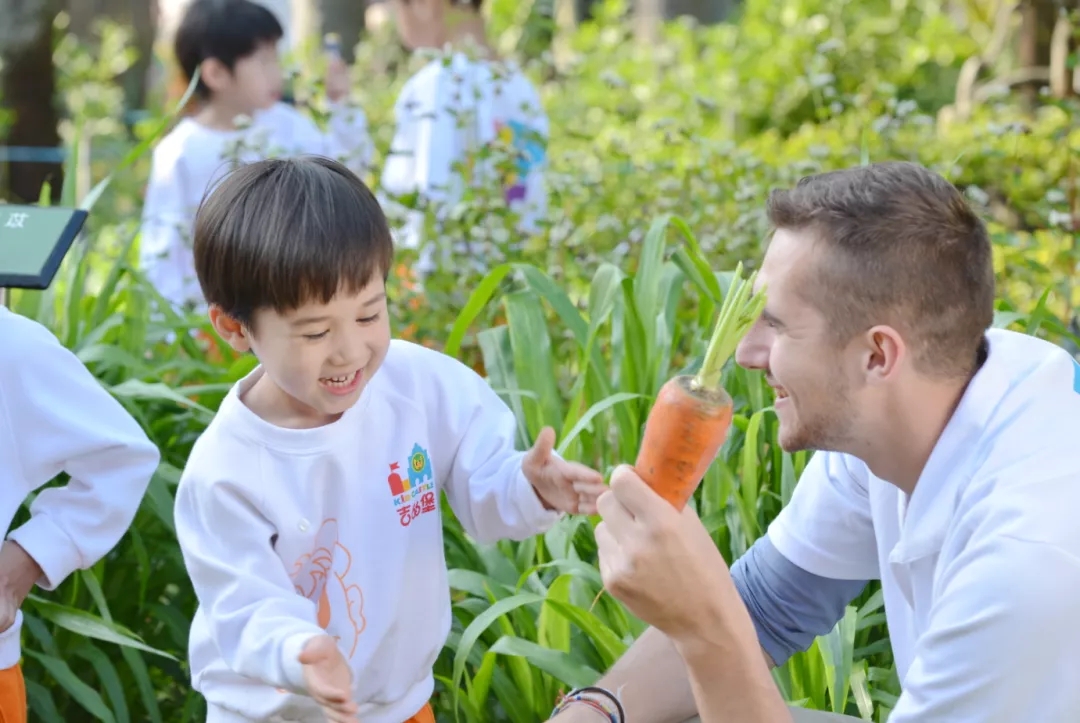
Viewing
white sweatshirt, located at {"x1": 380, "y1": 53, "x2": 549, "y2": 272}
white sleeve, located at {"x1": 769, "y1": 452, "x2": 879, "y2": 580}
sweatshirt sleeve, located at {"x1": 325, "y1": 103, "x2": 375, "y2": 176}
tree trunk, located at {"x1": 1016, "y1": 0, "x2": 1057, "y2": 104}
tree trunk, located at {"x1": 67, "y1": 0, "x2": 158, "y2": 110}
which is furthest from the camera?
tree trunk, located at {"x1": 67, "y1": 0, "x2": 158, "y2": 110}

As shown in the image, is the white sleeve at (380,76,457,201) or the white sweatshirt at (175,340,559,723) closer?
the white sweatshirt at (175,340,559,723)

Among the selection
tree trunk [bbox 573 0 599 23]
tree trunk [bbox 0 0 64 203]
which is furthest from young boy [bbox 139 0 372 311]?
tree trunk [bbox 573 0 599 23]

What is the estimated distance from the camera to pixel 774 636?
2.39m

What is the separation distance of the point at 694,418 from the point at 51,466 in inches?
43.1

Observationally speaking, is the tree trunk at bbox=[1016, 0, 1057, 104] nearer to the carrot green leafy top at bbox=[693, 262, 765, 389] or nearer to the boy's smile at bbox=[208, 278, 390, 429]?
the carrot green leafy top at bbox=[693, 262, 765, 389]

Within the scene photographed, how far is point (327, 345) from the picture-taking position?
80.9 inches

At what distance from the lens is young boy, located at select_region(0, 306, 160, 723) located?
2.34m

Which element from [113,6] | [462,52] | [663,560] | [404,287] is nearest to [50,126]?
[113,6]

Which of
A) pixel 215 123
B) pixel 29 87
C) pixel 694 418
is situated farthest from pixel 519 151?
pixel 29 87

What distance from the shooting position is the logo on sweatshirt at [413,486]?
218 centimetres

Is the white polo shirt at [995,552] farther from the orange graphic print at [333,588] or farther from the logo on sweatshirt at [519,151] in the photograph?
the logo on sweatshirt at [519,151]

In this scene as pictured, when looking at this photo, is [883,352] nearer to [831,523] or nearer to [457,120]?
[831,523]

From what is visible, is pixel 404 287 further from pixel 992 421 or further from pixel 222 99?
pixel 992 421

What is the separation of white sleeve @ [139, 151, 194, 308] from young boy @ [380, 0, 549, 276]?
2.23ft
